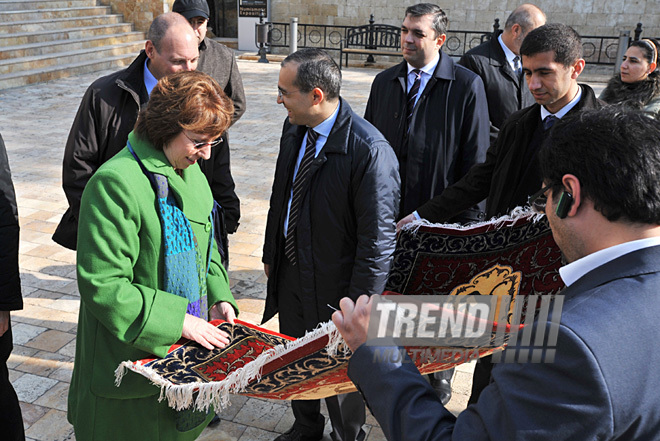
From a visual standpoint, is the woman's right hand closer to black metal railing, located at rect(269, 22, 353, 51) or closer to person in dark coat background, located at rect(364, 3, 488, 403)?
person in dark coat background, located at rect(364, 3, 488, 403)

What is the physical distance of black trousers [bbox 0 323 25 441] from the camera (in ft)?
8.66

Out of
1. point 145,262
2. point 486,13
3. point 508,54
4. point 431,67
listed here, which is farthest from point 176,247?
point 486,13

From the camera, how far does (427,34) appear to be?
13.9 feet

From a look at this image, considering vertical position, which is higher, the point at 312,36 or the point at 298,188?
the point at 312,36

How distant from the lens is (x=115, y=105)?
3.50 meters

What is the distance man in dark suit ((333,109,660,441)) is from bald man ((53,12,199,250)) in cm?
250

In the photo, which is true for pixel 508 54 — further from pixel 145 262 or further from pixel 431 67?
pixel 145 262

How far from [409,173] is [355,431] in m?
1.76

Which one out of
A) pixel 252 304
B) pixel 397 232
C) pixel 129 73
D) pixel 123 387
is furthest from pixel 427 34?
pixel 123 387

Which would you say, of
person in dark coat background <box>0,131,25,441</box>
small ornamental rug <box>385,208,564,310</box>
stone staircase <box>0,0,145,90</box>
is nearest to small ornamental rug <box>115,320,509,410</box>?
small ornamental rug <box>385,208,564,310</box>

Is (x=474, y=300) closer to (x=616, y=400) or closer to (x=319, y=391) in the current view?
(x=319, y=391)

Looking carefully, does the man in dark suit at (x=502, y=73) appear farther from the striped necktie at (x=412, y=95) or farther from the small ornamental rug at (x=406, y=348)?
the small ornamental rug at (x=406, y=348)

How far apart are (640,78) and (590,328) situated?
4.67 meters

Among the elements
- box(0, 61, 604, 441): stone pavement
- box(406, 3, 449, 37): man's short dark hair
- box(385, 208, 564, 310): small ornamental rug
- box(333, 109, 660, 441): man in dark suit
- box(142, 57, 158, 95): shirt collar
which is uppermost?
box(406, 3, 449, 37): man's short dark hair
